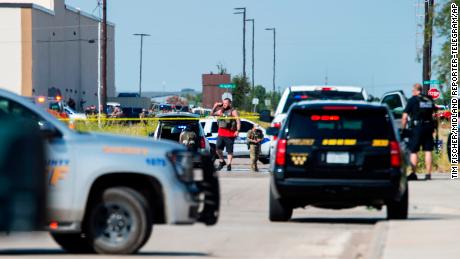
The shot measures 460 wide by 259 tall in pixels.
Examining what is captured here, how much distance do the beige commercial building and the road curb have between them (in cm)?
6816

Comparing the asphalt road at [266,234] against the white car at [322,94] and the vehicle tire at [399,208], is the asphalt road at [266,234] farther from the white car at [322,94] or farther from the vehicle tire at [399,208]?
the white car at [322,94]

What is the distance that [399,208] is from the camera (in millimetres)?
14719

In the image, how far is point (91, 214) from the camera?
9.59m

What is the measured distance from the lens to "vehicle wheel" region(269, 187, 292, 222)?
14523 millimetres

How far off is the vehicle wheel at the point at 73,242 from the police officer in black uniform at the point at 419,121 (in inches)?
527

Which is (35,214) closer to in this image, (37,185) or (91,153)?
(37,185)

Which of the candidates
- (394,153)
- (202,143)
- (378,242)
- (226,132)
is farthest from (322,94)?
(378,242)

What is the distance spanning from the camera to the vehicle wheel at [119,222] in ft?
31.0

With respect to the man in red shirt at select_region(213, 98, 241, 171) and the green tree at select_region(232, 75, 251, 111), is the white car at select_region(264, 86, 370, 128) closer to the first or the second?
the man in red shirt at select_region(213, 98, 241, 171)

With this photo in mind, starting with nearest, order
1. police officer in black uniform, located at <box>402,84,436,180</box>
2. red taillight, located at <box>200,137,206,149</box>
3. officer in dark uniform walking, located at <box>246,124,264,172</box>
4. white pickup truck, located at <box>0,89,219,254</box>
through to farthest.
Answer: white pickup truck, located at <box>0,89,219,254</box>, police officer in black uniform, located at <box>402,84,436,180</box>, red taillight, located at <box>200,137,206,149</box>, officer in dark uniform walking, located at <box>246,124,264,172</box>

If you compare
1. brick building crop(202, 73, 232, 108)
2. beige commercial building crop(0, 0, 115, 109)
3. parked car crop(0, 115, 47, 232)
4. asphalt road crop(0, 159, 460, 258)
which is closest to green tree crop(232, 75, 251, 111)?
brick building crop(202, 73, 232, 108)

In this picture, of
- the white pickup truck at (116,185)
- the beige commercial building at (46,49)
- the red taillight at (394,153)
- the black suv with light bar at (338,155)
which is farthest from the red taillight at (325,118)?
the beige commercial building at (46,49)

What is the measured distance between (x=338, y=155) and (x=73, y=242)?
15.3ft

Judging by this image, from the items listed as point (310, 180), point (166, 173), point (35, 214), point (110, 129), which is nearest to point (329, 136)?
point (310, 180)
